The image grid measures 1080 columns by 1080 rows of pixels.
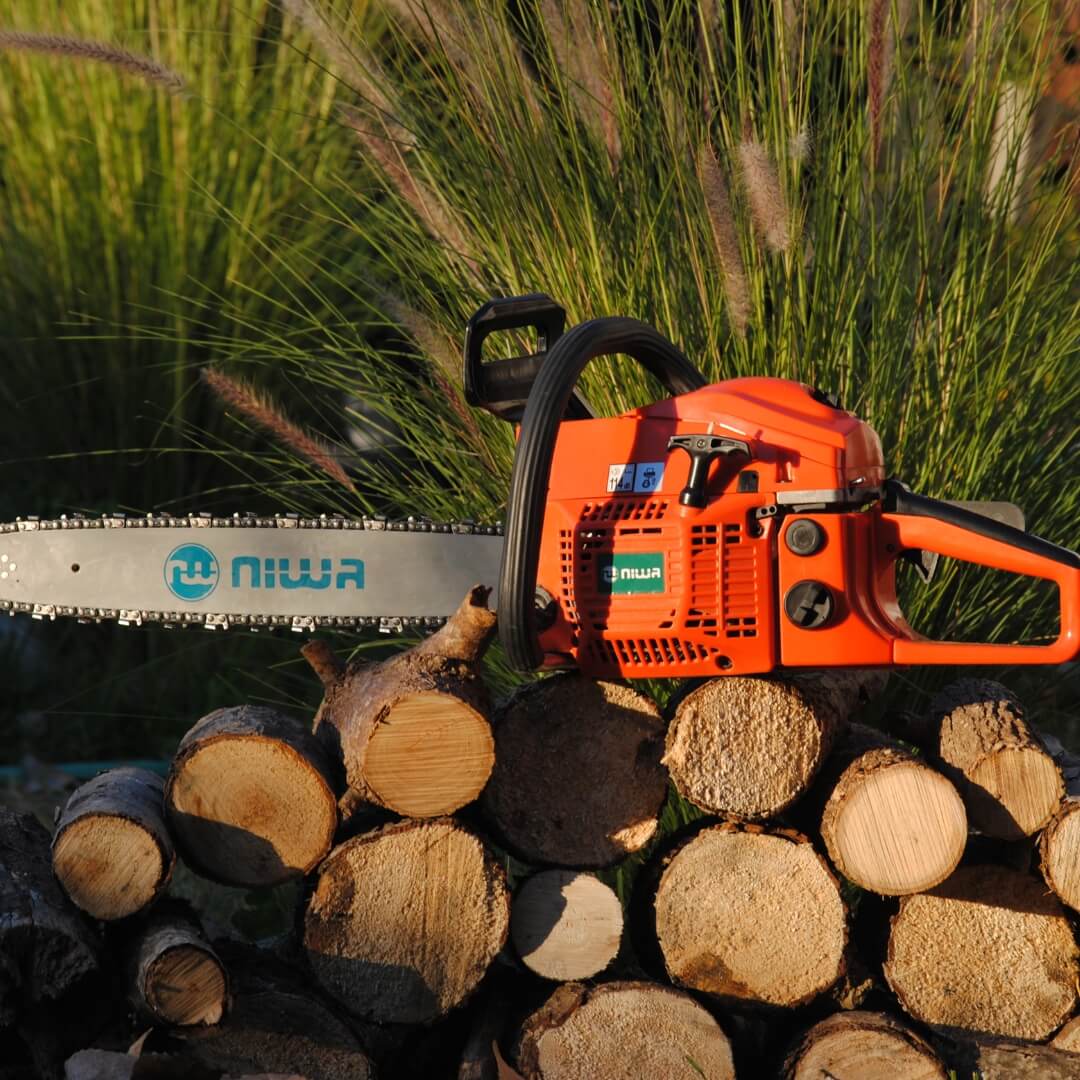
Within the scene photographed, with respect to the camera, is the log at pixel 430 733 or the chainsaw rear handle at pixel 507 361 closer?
the log at pixel 430 733

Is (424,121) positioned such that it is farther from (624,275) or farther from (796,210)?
(796,210)

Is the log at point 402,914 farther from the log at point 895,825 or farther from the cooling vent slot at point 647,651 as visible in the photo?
the log at point 895,825

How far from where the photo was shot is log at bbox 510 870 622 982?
2.30 m

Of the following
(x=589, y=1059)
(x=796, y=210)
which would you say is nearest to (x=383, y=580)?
(x=589, y=1059)

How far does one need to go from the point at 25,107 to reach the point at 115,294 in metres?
0.74

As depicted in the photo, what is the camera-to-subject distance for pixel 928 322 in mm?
2928

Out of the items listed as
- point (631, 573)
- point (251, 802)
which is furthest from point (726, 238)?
point (251, 802)

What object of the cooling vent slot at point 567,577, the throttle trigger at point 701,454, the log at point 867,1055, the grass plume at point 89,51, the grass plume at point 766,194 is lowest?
the log at point 867,1055

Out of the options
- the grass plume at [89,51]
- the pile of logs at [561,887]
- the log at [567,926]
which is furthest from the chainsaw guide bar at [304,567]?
the grass plume at [89,51]

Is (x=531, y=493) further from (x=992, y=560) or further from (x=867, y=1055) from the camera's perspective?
(x=867, y=1055)

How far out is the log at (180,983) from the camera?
2062mm

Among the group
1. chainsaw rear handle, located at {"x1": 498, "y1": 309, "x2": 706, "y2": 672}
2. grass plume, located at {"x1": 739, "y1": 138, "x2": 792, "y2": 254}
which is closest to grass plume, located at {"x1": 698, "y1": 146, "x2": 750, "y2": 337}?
grass plume, located at {"x1": 739, "y1": 138, "x2": 792, "y2": 254}

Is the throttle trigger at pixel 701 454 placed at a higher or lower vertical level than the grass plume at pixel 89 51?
lower

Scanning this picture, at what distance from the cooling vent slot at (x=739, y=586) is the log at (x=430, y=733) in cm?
34
